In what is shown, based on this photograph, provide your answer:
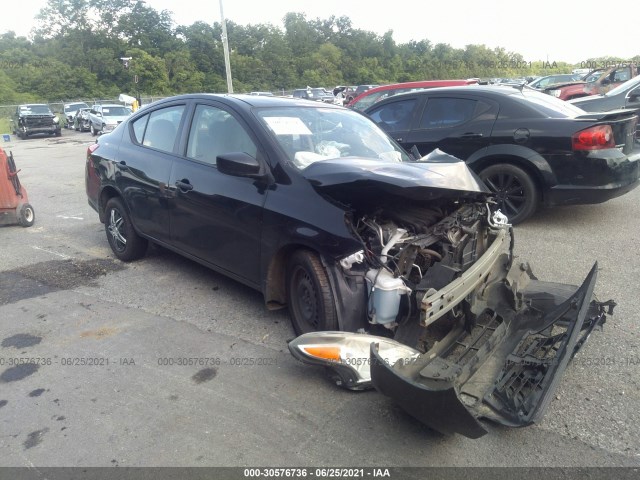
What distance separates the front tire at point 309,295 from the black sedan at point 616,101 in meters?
9.00

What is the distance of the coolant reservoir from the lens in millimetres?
3088

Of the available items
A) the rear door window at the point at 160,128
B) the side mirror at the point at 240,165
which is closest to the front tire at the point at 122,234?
the rear door window at the point at 160,128

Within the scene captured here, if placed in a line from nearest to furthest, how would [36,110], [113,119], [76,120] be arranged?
[113,119]
[36,110]
[76,120]

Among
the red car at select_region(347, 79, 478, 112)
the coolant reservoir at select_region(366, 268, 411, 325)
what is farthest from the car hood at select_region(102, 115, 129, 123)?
the coolant reservoir at select_region(366, 268, 411, 325)

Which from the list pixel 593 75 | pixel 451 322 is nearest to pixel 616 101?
pixel 593 75

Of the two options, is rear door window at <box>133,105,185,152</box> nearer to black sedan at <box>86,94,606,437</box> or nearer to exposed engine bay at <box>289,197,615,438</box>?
black sedan at <box>86,94,606,437</box>

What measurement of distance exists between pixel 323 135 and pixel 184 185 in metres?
1.25

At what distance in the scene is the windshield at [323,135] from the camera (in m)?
3.83

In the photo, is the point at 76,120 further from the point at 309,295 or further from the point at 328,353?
the point at 328,353

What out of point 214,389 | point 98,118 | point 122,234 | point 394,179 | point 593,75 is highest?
point 593,75

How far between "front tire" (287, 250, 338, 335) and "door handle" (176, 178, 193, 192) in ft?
4.10

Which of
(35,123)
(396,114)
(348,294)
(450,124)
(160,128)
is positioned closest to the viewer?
(348,294)

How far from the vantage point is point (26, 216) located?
23.9 ft

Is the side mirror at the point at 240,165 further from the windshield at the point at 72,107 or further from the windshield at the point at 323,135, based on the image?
the windshield at the point at 72,107
